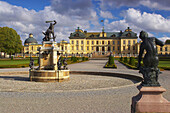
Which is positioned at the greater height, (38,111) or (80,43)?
(80,43)

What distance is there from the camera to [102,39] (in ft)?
270

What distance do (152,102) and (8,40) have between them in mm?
58512

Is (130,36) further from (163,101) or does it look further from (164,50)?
(163,101)

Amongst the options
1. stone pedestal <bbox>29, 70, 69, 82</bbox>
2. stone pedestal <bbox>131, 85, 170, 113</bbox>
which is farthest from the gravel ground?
stone pedestal <bbox>131, 85, 170, 113</bbox>

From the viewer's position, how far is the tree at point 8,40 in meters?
55.1

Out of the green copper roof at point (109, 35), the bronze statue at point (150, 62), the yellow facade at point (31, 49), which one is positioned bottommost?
the bronze statue at point (150, 62)

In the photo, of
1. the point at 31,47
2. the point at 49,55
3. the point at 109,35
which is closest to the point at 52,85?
the point at 49,55

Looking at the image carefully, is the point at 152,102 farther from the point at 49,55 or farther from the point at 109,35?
the point at 109,35

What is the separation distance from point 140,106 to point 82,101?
2.42 metres

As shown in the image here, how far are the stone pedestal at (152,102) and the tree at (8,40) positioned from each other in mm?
57276

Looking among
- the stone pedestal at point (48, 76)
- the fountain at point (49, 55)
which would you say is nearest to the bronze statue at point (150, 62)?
the stone pedestal at point (48, 76)

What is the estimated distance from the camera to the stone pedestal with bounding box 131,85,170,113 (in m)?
4.01

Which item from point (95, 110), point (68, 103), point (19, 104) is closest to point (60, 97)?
point (68, 103)

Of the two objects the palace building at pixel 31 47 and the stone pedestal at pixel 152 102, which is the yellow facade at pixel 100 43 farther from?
the stone pedestal at pixel 152 102
